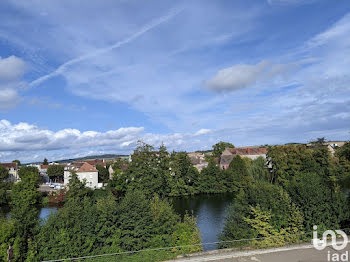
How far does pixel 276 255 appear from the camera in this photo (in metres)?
9.29

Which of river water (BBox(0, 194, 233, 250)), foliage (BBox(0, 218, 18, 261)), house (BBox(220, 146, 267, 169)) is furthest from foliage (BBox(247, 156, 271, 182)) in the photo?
foliage (BBox(0, 218, 18, 261))

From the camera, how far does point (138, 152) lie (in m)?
39.8

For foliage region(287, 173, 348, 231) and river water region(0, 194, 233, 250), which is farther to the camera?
river water region(0, 194, 233, 250)

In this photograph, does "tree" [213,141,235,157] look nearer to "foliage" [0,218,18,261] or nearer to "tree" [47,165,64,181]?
"tree" [47,165,64,181]

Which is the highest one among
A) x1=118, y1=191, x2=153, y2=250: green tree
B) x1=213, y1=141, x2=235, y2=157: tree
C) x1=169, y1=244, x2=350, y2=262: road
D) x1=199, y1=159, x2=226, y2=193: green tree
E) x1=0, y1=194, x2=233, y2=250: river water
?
x1=213, y1=141, x2=235, y2=157: tree

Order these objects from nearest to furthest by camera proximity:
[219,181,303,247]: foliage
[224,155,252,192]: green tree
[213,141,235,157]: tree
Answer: [219,181,303,247]: foliage, [224,155,252,192]: green tree, [213,141,235,157]: tree

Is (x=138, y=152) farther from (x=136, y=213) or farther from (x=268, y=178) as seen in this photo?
(x=136, y=213)

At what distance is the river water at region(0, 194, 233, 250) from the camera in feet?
73.6

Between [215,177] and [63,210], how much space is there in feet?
141

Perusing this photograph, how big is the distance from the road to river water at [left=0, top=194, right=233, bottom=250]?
675cm

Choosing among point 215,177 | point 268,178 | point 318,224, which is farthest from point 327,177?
point 318,224

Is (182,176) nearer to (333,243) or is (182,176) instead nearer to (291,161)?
(291,161)

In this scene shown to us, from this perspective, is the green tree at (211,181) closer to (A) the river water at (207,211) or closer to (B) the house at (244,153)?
(A) the river water at (207,211)

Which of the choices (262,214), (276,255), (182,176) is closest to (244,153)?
(182,176)
